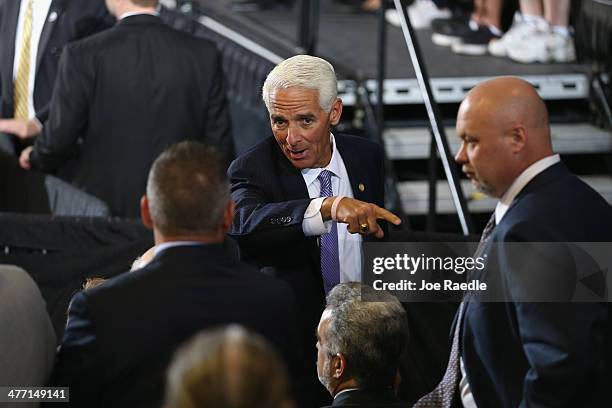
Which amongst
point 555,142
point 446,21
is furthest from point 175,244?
point 446,21

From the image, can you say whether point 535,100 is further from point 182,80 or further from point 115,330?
point 182,80

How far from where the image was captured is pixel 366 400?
2898 millimetres

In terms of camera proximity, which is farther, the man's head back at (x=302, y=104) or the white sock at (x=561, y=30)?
the white sock at (x=561, y=30)

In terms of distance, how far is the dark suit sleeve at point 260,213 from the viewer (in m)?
3.17

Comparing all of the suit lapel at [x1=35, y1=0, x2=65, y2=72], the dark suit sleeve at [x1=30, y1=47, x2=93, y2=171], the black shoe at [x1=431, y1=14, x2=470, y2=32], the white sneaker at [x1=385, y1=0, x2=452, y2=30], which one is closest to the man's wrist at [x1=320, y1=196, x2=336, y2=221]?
the dark suit sleeve at [x1=30, y1=47, x2=93, y2=171]

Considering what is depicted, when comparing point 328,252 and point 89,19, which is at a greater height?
point 89,19

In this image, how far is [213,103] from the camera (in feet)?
17.1

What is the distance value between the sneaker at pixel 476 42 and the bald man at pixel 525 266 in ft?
14.3

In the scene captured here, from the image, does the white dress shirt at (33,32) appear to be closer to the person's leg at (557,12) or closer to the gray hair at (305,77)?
the gray hair at (305,77)

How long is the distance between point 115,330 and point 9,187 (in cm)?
322

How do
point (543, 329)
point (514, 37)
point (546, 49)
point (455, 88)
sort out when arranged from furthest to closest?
point (514, 37), point (546, 49), point (455, 88), point (543, 329)

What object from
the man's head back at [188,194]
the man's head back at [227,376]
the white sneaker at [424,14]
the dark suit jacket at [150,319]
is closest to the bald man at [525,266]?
the dark suit jacket at [150,319]

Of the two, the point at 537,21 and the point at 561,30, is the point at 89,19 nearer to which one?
the point at 537,21

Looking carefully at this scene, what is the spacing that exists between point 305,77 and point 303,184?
0.32 m
